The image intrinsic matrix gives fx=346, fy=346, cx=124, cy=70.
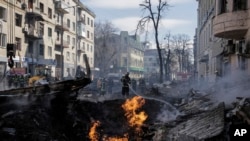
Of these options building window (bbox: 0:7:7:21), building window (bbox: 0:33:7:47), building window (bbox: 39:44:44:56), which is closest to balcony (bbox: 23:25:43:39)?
building window (bbox: 39:44:44:56)

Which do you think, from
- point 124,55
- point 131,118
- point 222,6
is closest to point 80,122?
point 131,118

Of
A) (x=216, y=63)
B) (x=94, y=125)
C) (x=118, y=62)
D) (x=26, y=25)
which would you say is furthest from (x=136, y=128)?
(x=118, y=62)

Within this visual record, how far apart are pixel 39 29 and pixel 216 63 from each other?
24912 millimetres

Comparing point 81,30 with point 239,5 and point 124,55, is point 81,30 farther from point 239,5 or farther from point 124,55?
point 239,5

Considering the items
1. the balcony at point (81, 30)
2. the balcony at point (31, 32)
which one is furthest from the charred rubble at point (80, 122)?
the balcony at point (81, 30)

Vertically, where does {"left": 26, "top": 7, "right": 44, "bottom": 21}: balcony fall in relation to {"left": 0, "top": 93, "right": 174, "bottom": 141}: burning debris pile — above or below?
above

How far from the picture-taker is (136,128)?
13.3 meters

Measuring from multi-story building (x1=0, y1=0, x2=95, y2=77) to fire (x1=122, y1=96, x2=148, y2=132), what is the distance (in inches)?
809

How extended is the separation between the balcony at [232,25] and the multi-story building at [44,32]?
2188 cm

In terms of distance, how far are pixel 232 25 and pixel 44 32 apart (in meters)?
31.9

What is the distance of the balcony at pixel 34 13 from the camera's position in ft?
132

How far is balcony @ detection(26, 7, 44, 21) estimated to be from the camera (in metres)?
40.1

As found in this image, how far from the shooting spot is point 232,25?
57.9ft

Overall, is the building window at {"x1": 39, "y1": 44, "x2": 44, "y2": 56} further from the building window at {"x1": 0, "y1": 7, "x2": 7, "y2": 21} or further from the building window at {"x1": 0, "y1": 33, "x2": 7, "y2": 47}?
the building window at {"x1": 0, "y1": 7, "x2": 7, "y2": 21}
